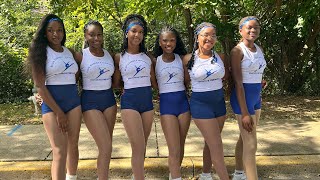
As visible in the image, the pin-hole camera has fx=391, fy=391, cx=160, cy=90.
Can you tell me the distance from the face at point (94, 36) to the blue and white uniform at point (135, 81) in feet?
0.94

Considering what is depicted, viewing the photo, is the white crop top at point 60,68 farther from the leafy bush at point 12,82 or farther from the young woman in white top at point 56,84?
the leafy bush at point 12,82

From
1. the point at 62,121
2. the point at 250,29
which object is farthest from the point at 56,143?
the point at 250,29

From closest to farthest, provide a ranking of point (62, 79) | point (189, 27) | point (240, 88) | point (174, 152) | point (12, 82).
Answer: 1. point (62, 79)
2. point (240, 88)
3. point (174, 152)
4. point (189, 27)
5. point (12, 82)

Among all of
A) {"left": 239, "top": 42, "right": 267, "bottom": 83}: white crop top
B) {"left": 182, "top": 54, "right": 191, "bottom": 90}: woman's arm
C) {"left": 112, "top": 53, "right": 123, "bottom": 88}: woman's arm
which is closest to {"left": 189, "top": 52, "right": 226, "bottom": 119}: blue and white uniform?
{"left": 182, "top": 54, "right": 191, "bottom": 90}: woman's arm

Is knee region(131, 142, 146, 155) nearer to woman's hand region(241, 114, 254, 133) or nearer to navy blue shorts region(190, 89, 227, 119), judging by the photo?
navy blue shorts region(190, 89, 227, 119)

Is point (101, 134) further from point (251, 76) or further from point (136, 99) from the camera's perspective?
point (251, 76)

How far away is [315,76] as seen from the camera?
33.6ft

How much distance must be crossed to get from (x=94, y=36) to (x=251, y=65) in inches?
62.8

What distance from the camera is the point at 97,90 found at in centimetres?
391

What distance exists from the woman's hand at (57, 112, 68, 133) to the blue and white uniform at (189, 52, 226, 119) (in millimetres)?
1276

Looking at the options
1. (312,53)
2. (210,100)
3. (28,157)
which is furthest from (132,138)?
(312,53)

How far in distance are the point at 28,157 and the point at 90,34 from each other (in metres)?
2.15

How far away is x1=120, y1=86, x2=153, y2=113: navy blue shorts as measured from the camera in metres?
3.95

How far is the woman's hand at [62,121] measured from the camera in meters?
3.69
